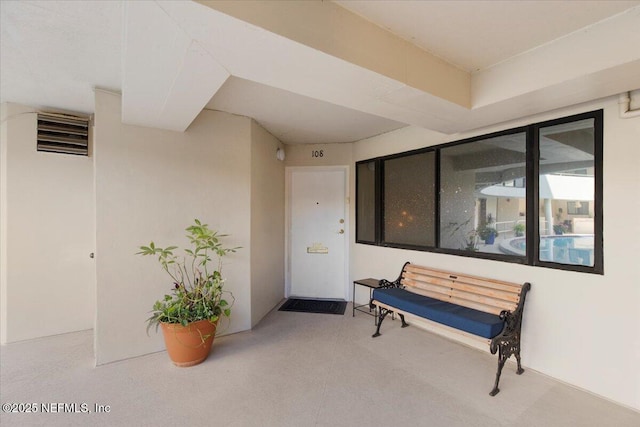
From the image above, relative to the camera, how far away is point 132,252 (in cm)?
247

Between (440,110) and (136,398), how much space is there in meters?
3.14

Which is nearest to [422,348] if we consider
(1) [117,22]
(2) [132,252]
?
(2) [132,252]

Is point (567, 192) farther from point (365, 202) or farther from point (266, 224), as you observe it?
point (266, 224)

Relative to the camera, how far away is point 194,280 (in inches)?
106

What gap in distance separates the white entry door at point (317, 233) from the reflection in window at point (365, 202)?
0.22 meters

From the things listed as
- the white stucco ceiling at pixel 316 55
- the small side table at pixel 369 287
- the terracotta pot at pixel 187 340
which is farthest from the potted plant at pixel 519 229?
the terracotta pot at pixel 187 340

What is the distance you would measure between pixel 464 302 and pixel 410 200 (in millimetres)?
1317

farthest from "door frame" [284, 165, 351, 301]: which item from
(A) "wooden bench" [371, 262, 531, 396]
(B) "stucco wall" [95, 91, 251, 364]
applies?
(B) "stucco wall" [95, 91, 251, 364]

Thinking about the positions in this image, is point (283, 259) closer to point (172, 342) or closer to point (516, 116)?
point (172, 342)

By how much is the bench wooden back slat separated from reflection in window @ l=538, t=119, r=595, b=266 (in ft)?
1.43

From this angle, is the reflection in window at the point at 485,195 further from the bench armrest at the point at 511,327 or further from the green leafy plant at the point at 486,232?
the bench armrest at the point at 511,327

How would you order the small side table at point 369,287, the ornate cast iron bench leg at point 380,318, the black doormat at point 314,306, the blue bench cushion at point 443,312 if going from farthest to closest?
the black doormat at point 314,306, the small side table at point 369,287, the ornate cast iron bench leg at point 380,318, the blue bench cushion at point 443,312

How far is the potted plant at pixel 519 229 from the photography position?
94.7 inches

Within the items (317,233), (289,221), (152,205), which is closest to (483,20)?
(152,205)
